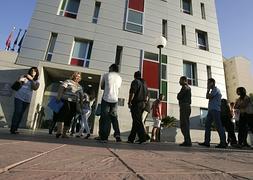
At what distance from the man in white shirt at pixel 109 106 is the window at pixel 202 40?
43.4 feet

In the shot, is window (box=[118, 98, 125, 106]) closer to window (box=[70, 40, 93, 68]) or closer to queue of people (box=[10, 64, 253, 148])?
window (box=[70, 40, 93, 68])

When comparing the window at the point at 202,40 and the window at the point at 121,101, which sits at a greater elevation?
the window at the point at 202,40

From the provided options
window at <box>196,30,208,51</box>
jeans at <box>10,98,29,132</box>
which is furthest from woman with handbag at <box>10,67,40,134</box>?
window at <box>196,30,208,51</box>

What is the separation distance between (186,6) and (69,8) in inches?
400

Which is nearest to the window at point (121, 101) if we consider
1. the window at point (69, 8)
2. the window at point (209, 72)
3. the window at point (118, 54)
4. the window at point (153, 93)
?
the window at point (153, 93)

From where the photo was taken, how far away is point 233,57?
102ft

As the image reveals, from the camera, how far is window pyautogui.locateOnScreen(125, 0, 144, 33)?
13.7 meters

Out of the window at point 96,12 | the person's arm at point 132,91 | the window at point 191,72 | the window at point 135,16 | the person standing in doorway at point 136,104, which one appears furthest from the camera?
the window at point 191,72

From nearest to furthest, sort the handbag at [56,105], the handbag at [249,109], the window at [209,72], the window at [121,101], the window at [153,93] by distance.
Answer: the handbag at [56,105] < the handbag at [249,109] < the window at [121,101] < the window at [153,93] < the window at [209,72]

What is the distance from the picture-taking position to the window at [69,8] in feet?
41.8

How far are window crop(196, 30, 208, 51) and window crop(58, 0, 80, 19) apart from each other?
9.84 meters

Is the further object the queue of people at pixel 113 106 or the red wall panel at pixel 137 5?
the red wall panel at pixel 137 5

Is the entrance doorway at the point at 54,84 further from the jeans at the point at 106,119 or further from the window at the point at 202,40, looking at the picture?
the window at the point at 202,40

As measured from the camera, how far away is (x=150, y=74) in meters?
13.0
